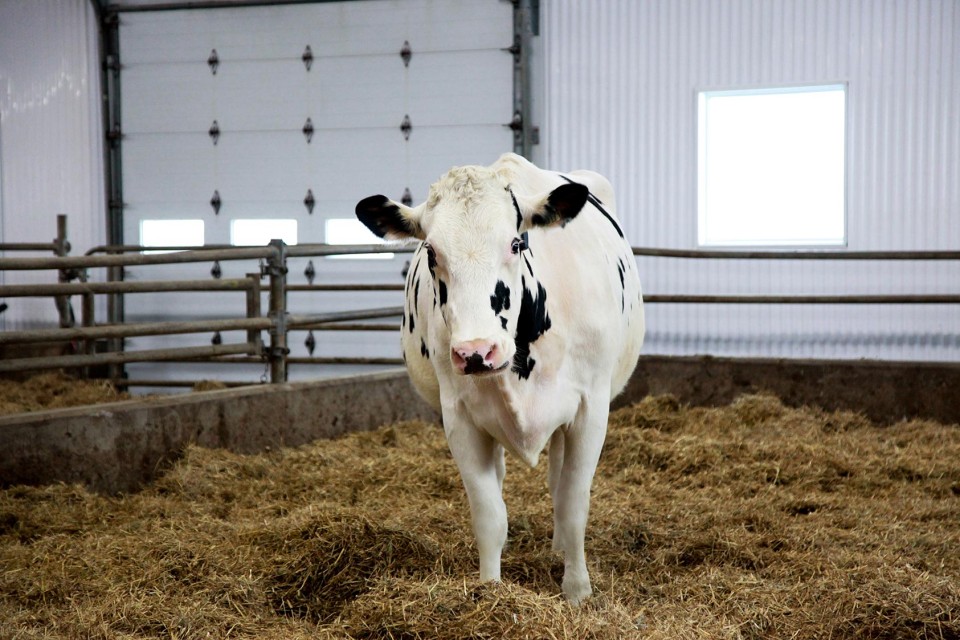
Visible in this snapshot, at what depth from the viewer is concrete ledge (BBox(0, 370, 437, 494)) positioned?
454 cm

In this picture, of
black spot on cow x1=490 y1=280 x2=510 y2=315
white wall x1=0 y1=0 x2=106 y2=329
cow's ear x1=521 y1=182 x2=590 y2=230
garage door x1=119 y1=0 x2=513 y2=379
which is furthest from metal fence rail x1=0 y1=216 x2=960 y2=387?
black spot on cow x1=490 y1=280 x2=510 y2=315

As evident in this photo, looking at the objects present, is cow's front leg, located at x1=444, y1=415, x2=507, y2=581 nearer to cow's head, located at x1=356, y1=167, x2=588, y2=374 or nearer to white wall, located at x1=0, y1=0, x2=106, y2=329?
cow's head, located at x1=356, y1=167, x2=588, y2=374

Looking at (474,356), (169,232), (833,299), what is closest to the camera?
(474,356)

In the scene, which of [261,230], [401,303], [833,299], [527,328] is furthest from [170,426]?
[261,230]

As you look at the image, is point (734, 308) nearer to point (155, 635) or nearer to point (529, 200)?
point (529, 200)

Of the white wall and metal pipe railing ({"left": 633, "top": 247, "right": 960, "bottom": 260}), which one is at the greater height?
the white wall

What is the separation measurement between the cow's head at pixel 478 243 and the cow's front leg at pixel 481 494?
405 millimetres

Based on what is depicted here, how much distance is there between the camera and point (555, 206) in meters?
2.93

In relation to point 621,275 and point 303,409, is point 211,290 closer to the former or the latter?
point 303,409

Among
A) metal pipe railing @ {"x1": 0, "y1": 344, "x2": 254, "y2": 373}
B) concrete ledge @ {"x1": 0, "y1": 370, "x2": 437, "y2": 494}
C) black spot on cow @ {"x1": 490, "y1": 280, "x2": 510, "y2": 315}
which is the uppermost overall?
black spot on cow @ {"x1": 490, "y1": 280, "x2": 510, "y2": 315}

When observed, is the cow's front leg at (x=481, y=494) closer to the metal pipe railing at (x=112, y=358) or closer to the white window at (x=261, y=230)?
the metal pipe railing at (x=112, y=358)

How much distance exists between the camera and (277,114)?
10.4 metres

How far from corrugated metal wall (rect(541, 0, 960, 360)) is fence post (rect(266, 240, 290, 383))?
422 cm

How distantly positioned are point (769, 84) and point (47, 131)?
24.8 ft
